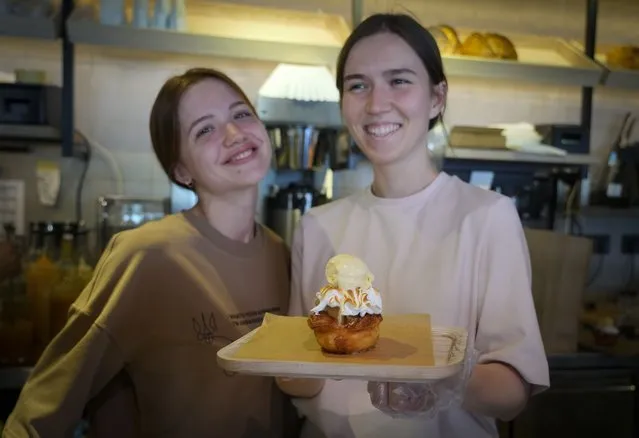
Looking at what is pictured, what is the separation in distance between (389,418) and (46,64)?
190 cm

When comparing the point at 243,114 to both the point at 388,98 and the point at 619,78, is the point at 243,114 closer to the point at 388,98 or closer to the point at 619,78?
the point at 388,98

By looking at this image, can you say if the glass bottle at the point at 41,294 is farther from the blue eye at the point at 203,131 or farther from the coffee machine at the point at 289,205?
the blue eye at the point at 203,131

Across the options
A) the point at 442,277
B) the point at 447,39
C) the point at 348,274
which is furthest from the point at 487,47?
the point at 348,274

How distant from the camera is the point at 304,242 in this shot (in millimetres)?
1291

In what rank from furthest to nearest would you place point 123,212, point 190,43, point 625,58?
point 625,58 < point 123,212 < point 190,43

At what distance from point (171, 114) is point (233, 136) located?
142mm

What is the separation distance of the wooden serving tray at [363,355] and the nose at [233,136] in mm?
374

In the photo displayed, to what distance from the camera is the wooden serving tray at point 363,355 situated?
0.85 metres

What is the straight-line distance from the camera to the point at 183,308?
49.0 inches

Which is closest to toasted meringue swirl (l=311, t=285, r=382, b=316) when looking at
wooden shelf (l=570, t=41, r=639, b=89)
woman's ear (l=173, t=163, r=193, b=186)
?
woman's ear (l=173, t=163, r=193, b=186)

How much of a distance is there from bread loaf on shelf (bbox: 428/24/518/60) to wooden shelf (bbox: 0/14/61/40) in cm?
130

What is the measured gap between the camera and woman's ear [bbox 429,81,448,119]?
123cm

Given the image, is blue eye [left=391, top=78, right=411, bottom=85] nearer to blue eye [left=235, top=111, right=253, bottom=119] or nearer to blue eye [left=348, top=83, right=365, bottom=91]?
blue eye [left=348, top=83, right=365, bottom=91]

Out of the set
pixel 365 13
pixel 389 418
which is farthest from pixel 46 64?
pixel 389 418
